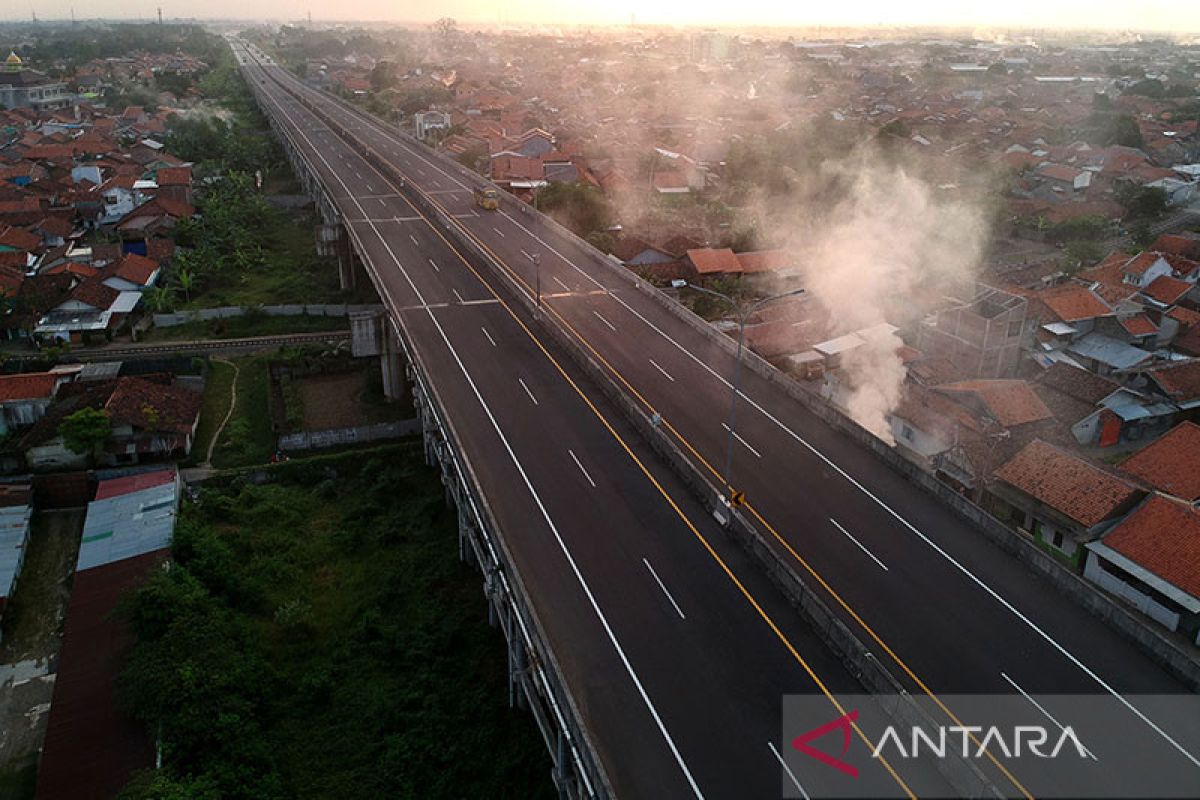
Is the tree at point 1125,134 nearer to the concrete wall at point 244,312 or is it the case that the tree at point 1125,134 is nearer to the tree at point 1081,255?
the tree at point 1081,255

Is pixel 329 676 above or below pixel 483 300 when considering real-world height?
below

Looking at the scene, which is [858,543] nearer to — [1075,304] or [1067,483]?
[1067,483]

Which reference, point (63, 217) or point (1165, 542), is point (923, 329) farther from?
point (63, 217)

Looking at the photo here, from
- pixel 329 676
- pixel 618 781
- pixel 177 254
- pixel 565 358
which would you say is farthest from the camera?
pixel 177 254

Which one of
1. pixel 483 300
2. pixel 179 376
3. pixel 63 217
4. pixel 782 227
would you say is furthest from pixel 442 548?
pixel 63 217

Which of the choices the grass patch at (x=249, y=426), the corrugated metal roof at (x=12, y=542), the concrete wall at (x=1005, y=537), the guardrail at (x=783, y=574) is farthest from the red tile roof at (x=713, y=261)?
the corrugated metal roof at (x=12, y=542)

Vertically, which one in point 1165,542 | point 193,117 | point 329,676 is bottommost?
point 329,676

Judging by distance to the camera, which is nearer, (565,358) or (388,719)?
(388,719)

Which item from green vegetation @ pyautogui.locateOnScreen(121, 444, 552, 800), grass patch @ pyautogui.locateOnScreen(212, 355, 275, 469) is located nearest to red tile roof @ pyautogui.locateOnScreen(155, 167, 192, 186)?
grass patch @ pyautogui.locateOnScreen(212, 355, 275, 469)
